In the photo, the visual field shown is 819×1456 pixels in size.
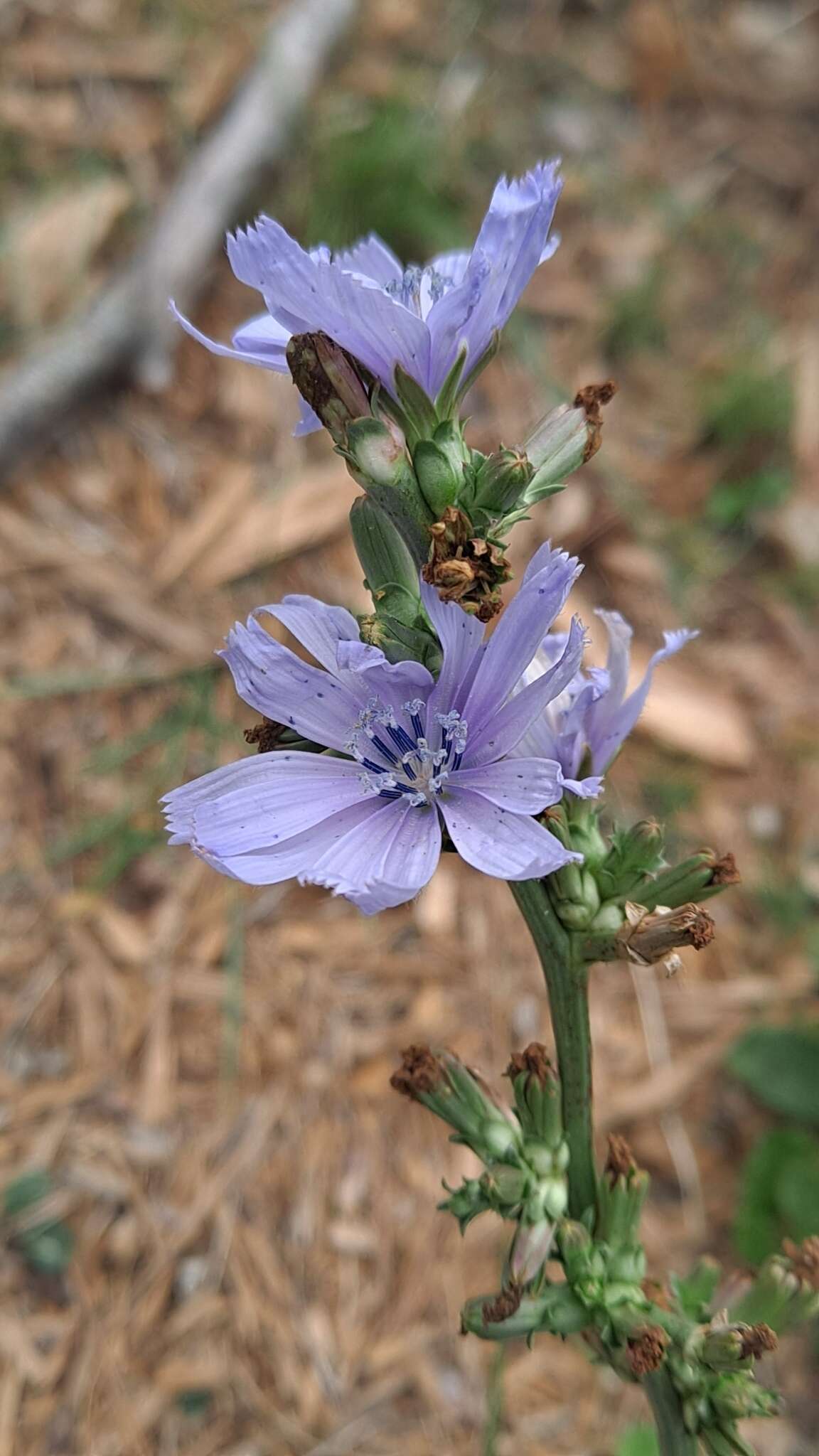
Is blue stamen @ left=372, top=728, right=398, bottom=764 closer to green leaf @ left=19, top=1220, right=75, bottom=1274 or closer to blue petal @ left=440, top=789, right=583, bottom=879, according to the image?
blue petal @ left=440, top=789, right=583, bottom=879

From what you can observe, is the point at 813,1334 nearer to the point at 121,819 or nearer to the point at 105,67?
the point at 121,819

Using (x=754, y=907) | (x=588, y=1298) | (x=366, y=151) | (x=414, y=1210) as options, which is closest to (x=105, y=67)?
(x=366, y=151)

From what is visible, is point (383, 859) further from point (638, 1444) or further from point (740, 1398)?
point (638, 1444)

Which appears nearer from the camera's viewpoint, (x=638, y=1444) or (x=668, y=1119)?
(x=638, y=1444)

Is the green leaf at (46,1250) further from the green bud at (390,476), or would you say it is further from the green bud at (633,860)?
the green bud at (390,476)

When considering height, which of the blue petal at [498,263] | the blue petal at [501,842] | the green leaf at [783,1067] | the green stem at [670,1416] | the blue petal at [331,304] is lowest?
the green stem at [670,1416]

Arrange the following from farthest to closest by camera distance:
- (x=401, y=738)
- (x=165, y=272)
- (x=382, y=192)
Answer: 1. (x=382, y=192)
2. (x=165, y=272)
3. (x=401, y=738)

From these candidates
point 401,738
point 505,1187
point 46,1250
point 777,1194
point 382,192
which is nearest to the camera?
point 401,738

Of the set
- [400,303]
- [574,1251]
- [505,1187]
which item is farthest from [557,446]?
[574,1251]

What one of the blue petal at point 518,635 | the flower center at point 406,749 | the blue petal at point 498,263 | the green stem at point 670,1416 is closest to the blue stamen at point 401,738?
the flower center at point 406,749
